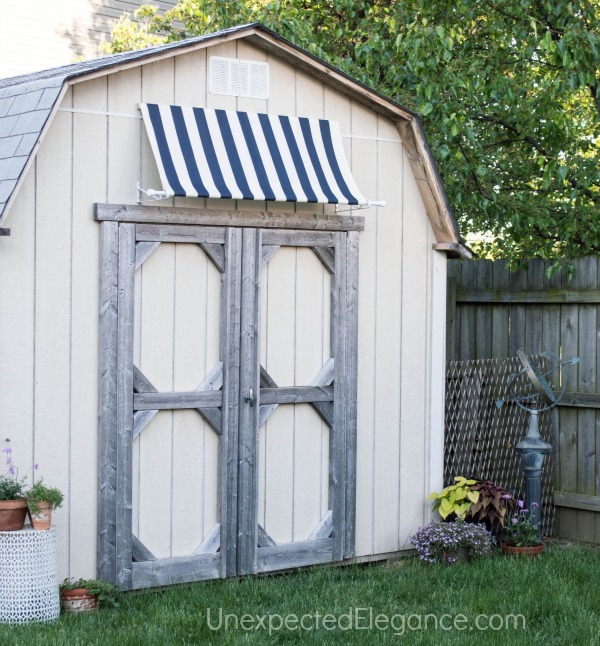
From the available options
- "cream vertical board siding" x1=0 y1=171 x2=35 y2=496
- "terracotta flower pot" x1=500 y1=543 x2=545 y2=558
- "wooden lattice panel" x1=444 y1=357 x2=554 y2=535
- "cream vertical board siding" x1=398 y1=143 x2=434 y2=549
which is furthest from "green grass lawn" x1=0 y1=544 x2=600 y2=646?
"wooden lattice panel" x1=444 y1=357 x2=554 y2=535

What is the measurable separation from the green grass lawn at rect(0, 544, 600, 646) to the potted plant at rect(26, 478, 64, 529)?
49cm

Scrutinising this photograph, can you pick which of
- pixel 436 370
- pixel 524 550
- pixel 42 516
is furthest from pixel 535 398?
pixel 42 516

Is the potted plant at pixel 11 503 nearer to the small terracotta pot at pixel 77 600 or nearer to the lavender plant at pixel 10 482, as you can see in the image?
the lavender plant at pixel 10 482

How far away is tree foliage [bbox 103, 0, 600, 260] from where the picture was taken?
8.00m

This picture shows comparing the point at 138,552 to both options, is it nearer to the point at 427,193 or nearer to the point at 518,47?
the point at 427,193

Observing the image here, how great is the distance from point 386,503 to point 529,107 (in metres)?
3.50

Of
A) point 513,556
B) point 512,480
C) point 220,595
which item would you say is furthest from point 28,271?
point 512,480

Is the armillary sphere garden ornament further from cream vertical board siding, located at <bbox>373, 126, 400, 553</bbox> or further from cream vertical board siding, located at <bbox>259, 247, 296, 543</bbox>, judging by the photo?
cream vertical board siding, located at <bbox>259, 247, 296, 543</bbox>

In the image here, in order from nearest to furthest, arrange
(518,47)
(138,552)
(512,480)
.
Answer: (138,552)
(512,480)
(518,47)

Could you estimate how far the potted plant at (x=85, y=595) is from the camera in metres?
5.56

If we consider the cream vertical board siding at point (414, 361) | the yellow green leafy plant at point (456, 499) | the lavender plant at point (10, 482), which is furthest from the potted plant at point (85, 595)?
the yellow green leafy plant at point (456, 499)

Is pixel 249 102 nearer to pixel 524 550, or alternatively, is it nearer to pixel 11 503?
pixel 11 503

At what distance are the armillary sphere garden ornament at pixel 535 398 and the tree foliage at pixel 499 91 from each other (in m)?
1.07

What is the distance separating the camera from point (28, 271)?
5625 mm
